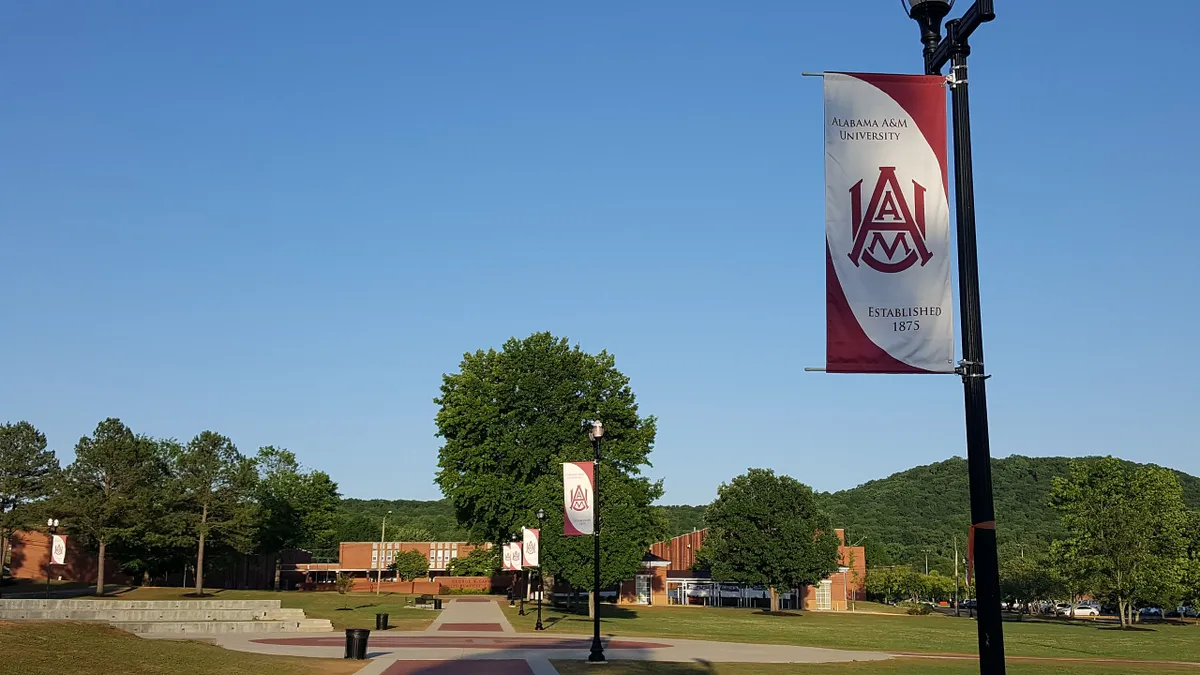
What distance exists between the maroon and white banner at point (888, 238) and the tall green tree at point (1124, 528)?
69.6m

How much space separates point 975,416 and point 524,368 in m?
59.7

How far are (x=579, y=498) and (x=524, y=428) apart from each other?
33.2m

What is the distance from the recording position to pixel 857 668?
29766 millimetres

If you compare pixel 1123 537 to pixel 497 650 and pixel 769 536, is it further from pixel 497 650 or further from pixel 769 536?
pixel 497 650

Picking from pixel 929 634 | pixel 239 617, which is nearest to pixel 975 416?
pixel 239 617

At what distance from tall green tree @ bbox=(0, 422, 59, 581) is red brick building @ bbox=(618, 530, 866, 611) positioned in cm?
4907

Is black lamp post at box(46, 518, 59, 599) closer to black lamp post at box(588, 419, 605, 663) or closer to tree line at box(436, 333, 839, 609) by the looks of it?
tree line at box(436, 333, 839, 609)

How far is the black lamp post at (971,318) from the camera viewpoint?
27.3 feet

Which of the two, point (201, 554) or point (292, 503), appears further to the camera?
point (292, 503)

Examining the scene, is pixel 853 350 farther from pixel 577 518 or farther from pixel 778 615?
pixel 778 615

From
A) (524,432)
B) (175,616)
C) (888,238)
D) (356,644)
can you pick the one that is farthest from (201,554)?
(888,238)

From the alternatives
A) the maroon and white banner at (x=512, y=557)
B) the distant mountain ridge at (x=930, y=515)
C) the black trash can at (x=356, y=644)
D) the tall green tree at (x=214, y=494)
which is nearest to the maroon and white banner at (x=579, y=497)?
the black trash can at (x=356, y=644)

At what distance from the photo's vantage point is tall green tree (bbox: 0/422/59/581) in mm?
72938

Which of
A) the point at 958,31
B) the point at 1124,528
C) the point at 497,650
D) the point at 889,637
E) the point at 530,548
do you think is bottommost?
the point at 889,637
